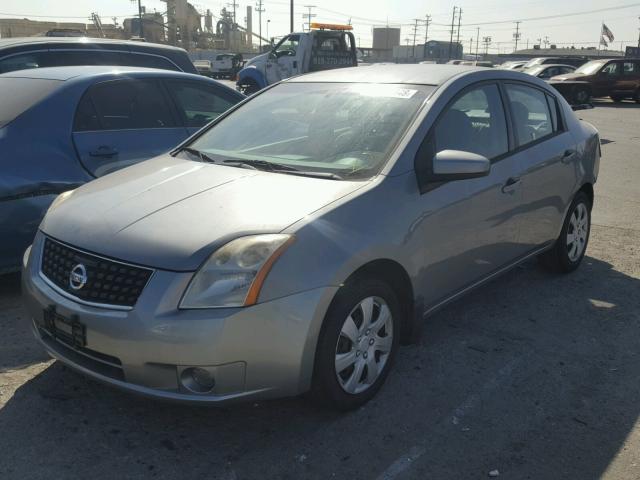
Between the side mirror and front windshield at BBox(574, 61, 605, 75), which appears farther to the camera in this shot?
front windshield at BBox(574, 61, 605, 75)

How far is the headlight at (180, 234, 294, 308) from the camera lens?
255cm

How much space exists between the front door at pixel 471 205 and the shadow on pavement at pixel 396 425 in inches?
20.6

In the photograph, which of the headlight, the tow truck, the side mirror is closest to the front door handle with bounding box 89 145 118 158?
the headlight

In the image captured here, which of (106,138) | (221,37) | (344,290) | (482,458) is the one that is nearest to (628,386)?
(482,458)

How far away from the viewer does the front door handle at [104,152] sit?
15.4 ft

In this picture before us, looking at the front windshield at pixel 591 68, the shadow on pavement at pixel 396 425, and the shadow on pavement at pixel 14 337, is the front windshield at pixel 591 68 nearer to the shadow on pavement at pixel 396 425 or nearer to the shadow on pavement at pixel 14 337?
the shadow on pavement at pixel 396 425

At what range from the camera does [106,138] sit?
4832 millimetres

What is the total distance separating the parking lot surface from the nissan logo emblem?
685mm

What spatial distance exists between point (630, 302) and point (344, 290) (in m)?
2.85

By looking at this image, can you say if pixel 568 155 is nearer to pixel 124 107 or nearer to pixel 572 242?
pixel 572 242

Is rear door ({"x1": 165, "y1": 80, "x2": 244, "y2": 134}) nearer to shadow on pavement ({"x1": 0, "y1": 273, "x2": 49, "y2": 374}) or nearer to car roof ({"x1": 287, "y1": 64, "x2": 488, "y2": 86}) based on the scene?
car roof ({"x1": 287, "y1": 64, "x2": 488, "y2": 86})

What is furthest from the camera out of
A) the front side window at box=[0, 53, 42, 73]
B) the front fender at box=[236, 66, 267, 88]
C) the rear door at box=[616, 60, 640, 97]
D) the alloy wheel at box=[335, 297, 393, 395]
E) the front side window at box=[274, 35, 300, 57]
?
the rear door at box=[616, 60, 640, 97]

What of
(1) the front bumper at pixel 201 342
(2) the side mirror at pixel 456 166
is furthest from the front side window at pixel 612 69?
(1) the front bumper at pixel 201 342

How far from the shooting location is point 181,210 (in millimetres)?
2943
